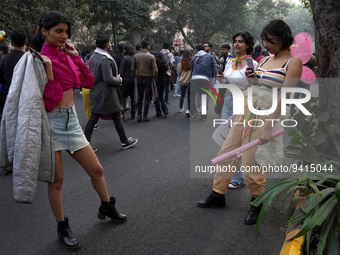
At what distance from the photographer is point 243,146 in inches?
129

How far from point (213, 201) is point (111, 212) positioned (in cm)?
109

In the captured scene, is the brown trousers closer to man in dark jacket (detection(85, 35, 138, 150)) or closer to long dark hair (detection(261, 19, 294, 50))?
long dark hair (detection(261, 19, 294, 50))

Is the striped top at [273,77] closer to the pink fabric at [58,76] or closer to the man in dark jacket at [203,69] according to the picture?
the pink fabric at [58,76]

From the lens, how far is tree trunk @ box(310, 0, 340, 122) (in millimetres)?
3219

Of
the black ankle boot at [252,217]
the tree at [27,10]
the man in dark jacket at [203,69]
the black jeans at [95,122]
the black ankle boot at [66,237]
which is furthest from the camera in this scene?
the tree at [27,10]

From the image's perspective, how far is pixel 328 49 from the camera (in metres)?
3.33

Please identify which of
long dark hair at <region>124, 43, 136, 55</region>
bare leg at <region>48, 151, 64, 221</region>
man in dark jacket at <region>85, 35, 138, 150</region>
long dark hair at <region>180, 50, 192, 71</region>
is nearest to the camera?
bare leg at <region>48, 151, 64, 221</region>

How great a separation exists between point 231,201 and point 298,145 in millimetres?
940

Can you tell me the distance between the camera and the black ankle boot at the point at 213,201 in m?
3.65

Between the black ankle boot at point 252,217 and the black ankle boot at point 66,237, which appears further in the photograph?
the black ankle boot at point 252,217

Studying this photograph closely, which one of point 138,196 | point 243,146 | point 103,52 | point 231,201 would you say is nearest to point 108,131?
point 103,52

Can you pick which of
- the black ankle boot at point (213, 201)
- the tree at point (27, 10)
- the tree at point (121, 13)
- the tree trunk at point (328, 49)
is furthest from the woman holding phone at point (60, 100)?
the tree at point (121, 13)

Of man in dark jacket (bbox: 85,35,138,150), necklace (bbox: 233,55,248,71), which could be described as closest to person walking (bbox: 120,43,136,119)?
man in dark jacket (bbox: 85,35,138,150)

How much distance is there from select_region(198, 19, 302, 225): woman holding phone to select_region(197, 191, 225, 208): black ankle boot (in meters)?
0.01
